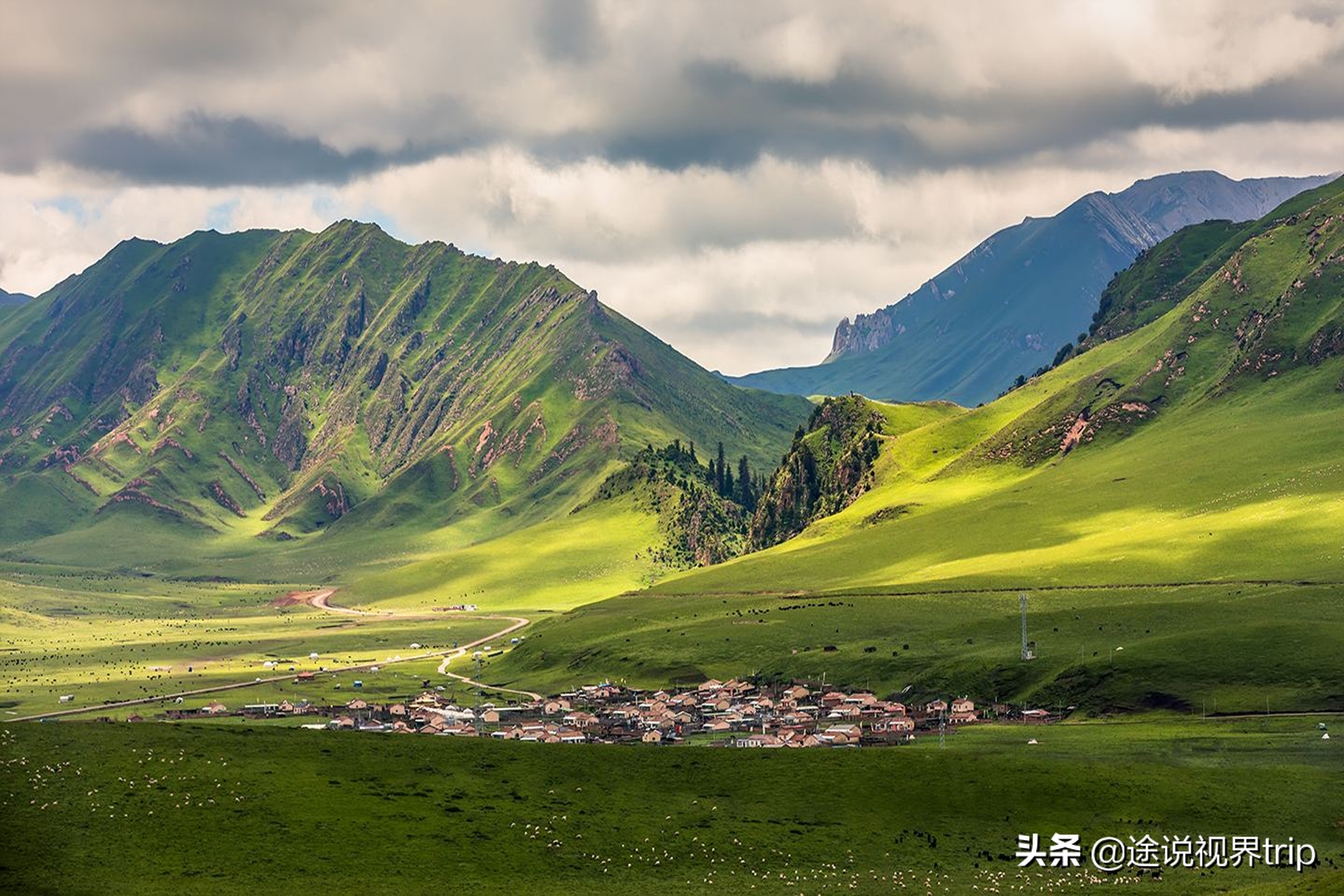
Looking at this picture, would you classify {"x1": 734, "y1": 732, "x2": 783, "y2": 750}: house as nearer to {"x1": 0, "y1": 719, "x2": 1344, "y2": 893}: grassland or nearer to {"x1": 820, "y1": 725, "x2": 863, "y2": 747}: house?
{"x1": 820, "y1": 725, "x2": 863, "y2": 747}: house

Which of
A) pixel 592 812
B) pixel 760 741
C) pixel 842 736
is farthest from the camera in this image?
pixel 760 741

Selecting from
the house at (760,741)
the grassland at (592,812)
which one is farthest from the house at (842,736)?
the grassland at (592,812)

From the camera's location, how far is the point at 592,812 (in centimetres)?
13662

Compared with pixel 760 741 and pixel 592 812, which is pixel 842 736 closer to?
pixel 760 741

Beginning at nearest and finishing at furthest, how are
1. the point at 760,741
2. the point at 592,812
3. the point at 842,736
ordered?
1. the point at 592,812
2. the point at 842,736
3. the point at 760,741

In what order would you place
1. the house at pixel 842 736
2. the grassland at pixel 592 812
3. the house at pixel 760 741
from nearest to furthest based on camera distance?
the grassland at pixel 592 812 < the house at pixel 842 736 < the house at pixel 760 741

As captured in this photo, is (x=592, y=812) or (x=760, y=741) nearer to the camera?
(x=592, y=812)

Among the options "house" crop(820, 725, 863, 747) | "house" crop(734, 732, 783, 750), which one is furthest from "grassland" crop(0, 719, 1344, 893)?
"house" crop(734, 732, 783, 750)

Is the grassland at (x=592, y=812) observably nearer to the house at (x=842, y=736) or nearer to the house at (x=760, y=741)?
the house at (x=842, y=736)

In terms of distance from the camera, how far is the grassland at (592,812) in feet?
388

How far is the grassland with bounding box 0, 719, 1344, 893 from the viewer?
118188 mm

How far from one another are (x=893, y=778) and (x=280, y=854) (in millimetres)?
61357

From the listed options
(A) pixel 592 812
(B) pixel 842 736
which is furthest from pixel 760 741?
(A) pixel 592 812

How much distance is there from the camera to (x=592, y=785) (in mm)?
144250
